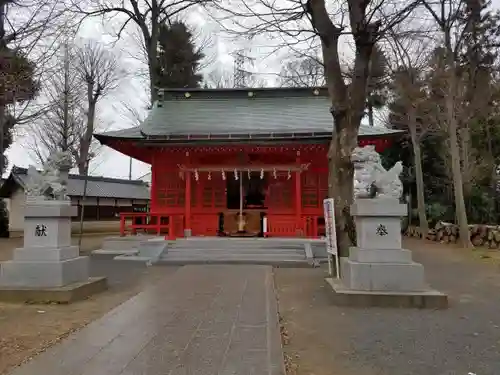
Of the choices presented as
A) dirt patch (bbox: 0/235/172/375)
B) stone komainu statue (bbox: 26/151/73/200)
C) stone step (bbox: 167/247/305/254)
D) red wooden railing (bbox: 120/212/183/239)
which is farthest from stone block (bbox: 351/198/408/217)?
red wooden railing (bbox: 120/212/183/239)

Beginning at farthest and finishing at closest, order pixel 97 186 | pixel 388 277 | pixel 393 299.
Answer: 1. pixel 97 186
2. pixel 388 277
3. pixel 393 299

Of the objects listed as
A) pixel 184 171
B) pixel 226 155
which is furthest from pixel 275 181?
pixel 184 171

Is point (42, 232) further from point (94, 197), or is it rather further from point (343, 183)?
point (94, 197)

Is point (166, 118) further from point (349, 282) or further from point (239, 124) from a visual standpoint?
point (349, 282)

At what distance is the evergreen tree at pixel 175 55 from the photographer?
2797 cm

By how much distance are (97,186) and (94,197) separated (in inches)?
53.5

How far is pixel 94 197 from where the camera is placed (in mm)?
30234

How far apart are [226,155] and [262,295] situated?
9.49 m

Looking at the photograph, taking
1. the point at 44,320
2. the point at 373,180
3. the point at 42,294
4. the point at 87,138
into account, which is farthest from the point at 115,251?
the point at 87,138

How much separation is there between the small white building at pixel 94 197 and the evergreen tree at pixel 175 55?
366 inches

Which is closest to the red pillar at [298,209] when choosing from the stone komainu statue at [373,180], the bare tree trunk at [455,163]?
the bare tree trunk at [455,163]

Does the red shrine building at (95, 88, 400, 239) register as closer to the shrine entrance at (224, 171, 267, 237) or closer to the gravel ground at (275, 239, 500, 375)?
the shrine entrance at (224, 171, 267, 237)

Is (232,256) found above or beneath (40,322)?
above

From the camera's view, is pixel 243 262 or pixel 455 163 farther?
pixel 455 163
